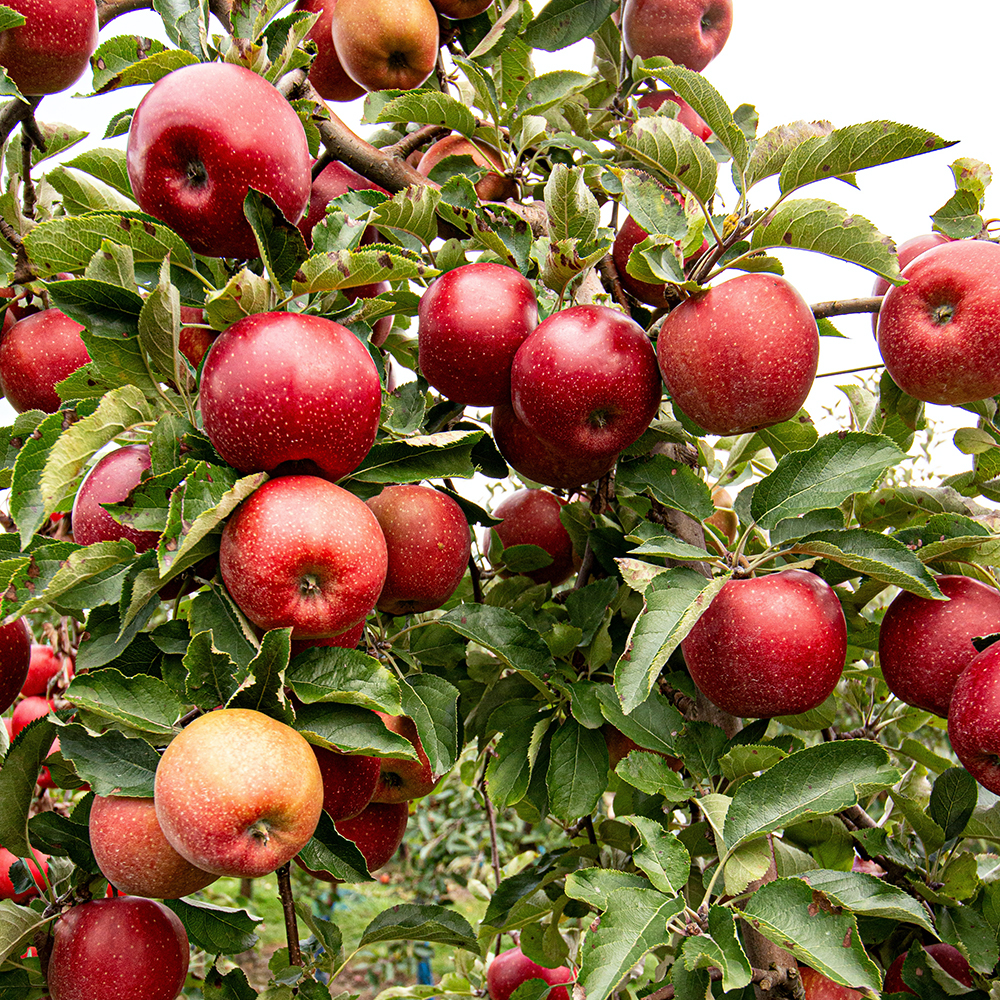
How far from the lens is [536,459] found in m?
1.45

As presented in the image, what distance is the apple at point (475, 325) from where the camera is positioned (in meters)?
1.33

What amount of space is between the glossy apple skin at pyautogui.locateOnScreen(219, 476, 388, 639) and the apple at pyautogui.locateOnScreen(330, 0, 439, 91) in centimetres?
103

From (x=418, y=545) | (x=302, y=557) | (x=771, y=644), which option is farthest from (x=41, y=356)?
(x=771, y=644)

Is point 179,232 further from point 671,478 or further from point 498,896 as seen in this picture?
point 498,896

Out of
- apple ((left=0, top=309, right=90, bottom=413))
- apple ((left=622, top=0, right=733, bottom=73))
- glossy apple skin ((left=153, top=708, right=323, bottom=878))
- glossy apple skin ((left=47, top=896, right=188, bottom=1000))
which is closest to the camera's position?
glossy apple skin ((left=153, top=708, right=323, bottom=878))

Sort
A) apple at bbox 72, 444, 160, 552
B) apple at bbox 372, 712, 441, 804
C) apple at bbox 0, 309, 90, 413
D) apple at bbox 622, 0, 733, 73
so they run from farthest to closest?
apple at bbox 622, 0, 733, 73 < apple at bbox 0, 309, 90, 413 < apple at bbox 372, 712, 441, 804 < apple at bbox 72, 444, 160, 552

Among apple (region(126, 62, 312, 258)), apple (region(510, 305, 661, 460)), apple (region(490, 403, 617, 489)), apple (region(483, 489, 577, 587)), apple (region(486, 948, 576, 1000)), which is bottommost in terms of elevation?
apple (region(486, 948, 576, 1000))

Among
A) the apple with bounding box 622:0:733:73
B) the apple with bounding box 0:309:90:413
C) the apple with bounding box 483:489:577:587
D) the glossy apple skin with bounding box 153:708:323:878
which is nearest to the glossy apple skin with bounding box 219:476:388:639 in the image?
the glossy apple skin with bounding box 153:708:323:878

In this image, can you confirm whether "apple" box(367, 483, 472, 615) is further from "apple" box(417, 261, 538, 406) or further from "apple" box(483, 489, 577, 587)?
"apple" box(483, 489, 577, 587)

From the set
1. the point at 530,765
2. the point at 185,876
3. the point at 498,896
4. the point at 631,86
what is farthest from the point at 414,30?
the point at 498,896

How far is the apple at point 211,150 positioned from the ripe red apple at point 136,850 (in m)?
0.73

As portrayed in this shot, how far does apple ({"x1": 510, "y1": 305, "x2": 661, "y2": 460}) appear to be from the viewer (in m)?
1.21

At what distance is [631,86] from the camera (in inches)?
76.7

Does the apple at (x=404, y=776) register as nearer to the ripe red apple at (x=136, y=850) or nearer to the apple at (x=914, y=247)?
the ripe red apple at (x=136, y=850)
